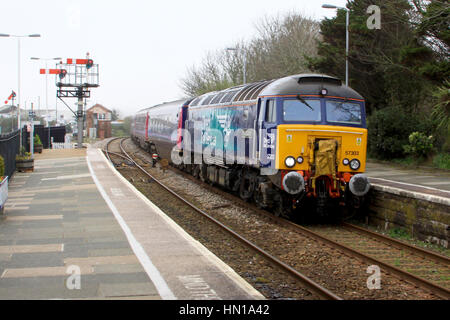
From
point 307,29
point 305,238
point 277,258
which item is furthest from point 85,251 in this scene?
point 307,29

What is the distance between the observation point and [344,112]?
41.0 ft

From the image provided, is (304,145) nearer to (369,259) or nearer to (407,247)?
(407,247)

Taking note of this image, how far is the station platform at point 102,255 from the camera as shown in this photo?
21.2 ft

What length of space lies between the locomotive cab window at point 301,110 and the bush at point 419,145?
11.6m

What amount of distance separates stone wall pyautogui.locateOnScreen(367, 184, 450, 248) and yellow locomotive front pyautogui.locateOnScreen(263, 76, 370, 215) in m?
0.74

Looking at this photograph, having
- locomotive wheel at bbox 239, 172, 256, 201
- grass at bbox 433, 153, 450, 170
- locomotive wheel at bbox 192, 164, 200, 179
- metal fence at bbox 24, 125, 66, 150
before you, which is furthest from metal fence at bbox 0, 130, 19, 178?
grass at bbox 433, 153, 450, 170

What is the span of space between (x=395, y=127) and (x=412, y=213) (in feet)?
42.3

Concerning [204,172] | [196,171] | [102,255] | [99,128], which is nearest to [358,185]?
[102,255]

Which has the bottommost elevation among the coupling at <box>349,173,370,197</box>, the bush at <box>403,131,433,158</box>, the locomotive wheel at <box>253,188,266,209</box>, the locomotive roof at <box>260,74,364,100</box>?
the locomotive wheel at <box>253,188,266,209</box>

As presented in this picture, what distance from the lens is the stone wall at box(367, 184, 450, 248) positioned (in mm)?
10648

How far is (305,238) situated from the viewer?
11.1 meters

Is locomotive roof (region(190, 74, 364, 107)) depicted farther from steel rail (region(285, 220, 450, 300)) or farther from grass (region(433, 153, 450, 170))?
grass (region(433, 153, 450, 170))
